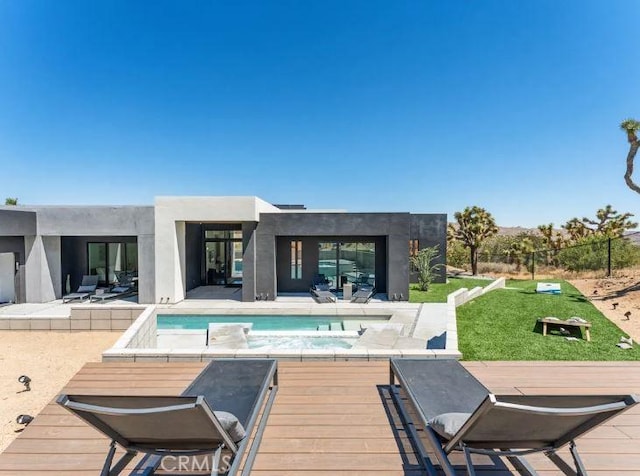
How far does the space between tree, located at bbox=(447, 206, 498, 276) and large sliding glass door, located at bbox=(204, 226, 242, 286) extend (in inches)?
714

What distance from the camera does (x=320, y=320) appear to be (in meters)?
11.4

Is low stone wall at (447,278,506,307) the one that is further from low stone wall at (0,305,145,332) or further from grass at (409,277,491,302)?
low stone wall at (0,305,145,332)

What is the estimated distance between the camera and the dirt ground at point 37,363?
494cm

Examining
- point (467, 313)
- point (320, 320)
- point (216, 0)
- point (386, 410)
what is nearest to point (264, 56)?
point (216, 0)

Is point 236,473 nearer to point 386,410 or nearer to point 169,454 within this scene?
point 169,454

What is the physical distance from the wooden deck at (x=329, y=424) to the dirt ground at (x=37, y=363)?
1347 mm

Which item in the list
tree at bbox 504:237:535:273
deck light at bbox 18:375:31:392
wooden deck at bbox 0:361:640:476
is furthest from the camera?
tree at bbox 504:237:535:273

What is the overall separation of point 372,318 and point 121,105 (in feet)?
62.5

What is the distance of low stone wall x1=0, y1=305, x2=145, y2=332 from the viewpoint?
7.73 metres

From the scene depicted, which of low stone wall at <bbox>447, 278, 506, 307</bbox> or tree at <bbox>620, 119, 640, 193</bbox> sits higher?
tree at <bbox>620, 119, 640, 193</bbox>

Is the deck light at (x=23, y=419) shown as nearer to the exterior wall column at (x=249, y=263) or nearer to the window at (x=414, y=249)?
the exterior wall column at (x=249, y=263)

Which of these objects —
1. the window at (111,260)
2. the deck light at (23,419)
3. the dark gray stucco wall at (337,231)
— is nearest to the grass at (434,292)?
the dark gray stucco wall at (337,231)

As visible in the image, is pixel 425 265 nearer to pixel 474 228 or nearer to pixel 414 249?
pixel 414 249

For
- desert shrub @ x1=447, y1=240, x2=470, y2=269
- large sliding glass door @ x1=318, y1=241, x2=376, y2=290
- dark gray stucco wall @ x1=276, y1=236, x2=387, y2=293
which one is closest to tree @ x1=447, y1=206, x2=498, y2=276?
desert shrub @ x1=447, y1=240, x2=470, y2=269
